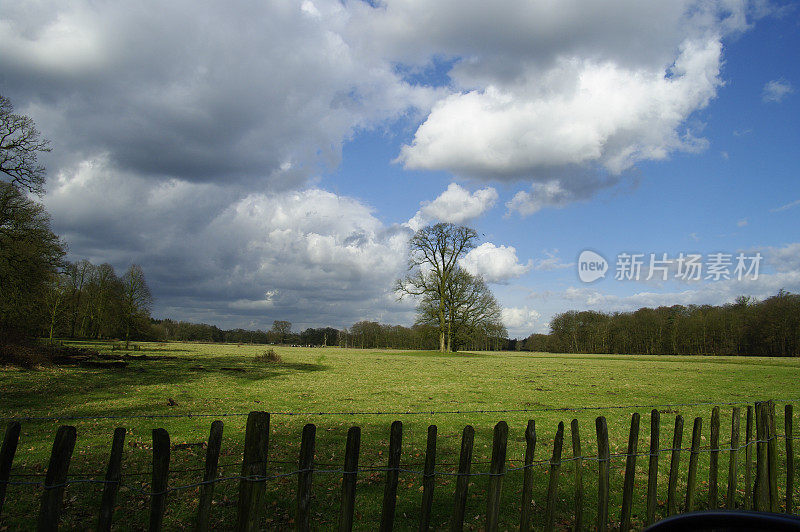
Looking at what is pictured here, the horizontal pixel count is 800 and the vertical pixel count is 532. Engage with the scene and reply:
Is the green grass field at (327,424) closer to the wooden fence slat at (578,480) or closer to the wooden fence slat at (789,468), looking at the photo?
the wooden fence slat at (789,468)

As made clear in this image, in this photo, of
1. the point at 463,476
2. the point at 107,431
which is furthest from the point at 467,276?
the point at 463,476

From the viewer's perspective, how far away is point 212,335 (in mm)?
188000

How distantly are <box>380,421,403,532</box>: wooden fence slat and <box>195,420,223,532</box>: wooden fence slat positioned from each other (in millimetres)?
1771

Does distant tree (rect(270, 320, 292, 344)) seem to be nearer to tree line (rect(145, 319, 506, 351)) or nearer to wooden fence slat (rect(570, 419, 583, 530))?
tree line (rect(145, 319, 506, 351))

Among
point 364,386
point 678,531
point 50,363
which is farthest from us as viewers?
point 50,363

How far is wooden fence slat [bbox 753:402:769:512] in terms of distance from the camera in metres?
7.54

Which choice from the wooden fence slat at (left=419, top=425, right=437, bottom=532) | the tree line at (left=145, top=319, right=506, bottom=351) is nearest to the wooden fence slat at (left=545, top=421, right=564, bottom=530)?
the wooden fence slat at (left=419, top=425, right=437, bottom=532)

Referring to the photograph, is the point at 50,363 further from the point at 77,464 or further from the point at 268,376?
the point at 77,464

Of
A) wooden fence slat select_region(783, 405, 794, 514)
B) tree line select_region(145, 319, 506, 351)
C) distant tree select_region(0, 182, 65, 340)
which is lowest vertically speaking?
tree line select_region(145, 319, 506, 351)

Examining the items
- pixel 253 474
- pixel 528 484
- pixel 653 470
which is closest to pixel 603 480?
pixel 653 470

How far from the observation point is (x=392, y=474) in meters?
4.67

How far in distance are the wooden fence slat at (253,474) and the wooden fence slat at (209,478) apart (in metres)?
0.28

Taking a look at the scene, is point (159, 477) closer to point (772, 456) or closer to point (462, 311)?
point (772, 456)

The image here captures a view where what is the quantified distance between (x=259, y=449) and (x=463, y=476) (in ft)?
7.57
